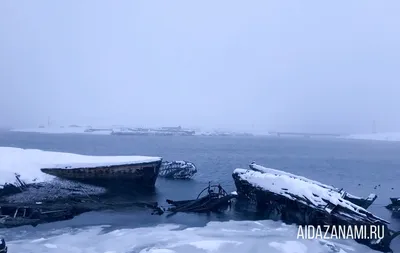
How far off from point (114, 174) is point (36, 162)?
6145mm

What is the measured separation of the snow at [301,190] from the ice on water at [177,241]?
2.10m

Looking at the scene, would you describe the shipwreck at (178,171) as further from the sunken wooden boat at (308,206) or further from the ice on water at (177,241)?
the ice on water at (177,241)

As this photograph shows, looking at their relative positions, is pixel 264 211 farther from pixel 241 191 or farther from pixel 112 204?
pixel 112 204

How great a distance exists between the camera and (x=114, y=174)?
92.7 feet

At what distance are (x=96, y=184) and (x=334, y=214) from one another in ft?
58.1

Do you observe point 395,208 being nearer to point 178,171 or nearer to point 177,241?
point 177,241

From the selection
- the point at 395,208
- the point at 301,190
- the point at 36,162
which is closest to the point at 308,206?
the point at 301,190

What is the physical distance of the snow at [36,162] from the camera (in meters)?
25.4

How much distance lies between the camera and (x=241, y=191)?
87.6 ft

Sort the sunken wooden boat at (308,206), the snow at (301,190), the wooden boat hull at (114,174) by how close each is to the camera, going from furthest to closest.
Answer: the wooden boat hull at (114,174) → the snow at (301,190) → the sunken wooden boat at (308,206)

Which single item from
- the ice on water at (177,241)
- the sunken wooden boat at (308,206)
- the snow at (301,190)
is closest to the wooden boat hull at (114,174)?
the sunken wooden boat at (308,206)

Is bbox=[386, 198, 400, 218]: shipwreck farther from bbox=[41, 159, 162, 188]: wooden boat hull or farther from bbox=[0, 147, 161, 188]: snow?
bbox=[0, 147, 161, 188]: snow

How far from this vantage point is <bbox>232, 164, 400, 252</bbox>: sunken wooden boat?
17.0 metres

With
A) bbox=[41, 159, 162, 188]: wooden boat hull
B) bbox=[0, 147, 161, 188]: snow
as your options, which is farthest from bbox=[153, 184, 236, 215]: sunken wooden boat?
bbox=[0, 147, 161, 188]: snow
